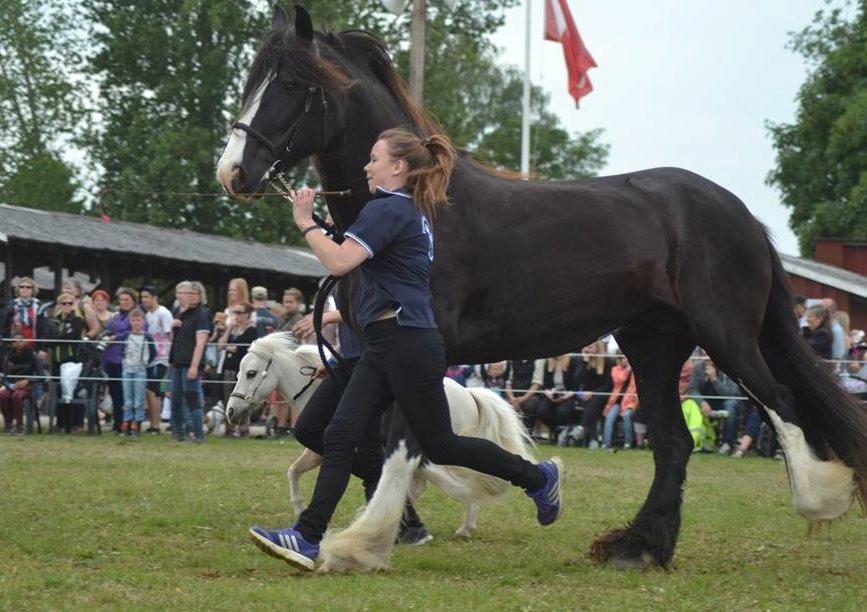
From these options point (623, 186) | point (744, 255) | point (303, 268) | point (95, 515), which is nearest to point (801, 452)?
point (744, 255)

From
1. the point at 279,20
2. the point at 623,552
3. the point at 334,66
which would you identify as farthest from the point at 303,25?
the point at 623,552

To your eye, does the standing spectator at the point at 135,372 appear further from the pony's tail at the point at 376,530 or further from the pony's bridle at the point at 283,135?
the pony's tail at the point at 376,530

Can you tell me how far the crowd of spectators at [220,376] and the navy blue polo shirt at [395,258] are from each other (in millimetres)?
11377

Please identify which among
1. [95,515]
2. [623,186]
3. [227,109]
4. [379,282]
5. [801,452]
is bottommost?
[95,515]

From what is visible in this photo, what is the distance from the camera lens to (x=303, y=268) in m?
33.1

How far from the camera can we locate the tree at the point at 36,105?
1861 inches

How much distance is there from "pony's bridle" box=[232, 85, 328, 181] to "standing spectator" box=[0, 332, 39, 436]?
485 inches

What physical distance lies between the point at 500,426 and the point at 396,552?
4.38 feet

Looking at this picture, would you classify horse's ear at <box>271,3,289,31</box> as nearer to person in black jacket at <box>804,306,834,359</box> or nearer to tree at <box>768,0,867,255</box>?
person in black jacket at <box>804,306,834,359</box>

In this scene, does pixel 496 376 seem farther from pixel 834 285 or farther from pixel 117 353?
pixel 834 285

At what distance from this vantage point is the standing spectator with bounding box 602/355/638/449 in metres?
18.5

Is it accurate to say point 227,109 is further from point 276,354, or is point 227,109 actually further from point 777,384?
point 777,384

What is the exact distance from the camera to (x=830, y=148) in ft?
160

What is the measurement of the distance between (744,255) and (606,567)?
1.95 m
